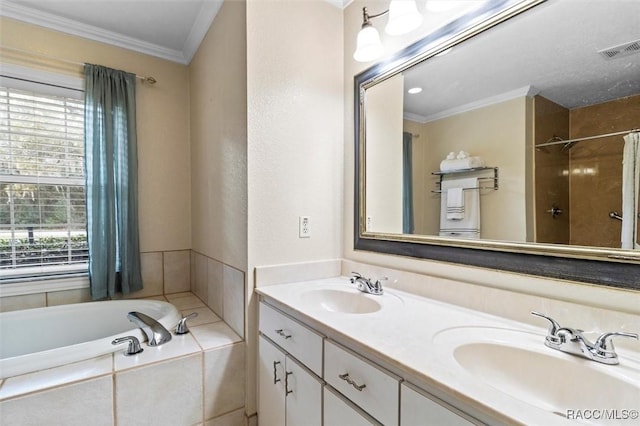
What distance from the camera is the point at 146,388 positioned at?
1.25 metres

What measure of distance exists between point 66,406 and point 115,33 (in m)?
2.33

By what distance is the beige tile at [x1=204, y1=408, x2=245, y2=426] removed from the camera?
1.41 meters

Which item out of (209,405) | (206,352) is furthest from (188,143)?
(209,405)

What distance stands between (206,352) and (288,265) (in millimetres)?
560

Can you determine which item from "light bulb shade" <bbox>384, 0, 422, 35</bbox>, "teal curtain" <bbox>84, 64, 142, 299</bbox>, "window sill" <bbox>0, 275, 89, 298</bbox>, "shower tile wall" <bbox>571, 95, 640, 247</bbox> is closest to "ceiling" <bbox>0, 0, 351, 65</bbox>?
"teal curtain" <bbox>84, 64, 142, 299</bbox>

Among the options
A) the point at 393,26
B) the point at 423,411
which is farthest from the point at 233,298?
the point at 393,26

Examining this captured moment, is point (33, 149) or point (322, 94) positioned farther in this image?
point (33, 149)

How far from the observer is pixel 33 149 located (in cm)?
196

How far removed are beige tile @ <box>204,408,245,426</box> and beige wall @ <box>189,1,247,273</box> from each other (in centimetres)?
71

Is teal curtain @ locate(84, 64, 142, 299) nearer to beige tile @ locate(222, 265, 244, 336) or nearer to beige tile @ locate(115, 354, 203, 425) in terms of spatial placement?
beige tile @ locate(222, 265, 244, 336)

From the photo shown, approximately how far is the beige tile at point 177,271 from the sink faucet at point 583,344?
2399 millimetres

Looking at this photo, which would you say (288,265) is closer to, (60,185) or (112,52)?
(60,185)

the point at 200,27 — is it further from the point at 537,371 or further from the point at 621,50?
the point at 537,371

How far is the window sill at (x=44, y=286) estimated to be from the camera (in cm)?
186
